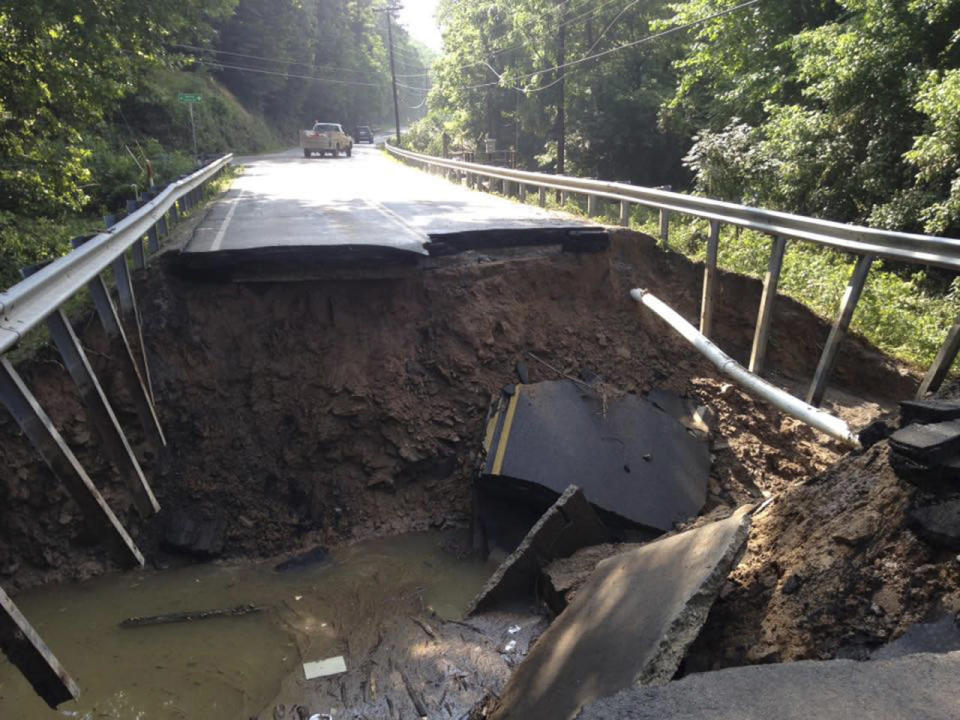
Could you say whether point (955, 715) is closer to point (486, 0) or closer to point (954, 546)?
point (954, 546)

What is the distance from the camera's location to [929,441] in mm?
3238

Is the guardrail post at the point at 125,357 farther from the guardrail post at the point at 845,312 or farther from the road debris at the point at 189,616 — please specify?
the guardrail post at the point at 845,312

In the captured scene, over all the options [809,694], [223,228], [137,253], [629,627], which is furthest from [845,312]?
[223,228]

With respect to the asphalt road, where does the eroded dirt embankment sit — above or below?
below

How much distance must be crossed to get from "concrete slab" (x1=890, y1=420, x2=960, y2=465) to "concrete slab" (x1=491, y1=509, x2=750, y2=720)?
0.88 m

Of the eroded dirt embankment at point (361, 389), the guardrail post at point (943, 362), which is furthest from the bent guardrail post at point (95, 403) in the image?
the guardrail post at point (943, 362)

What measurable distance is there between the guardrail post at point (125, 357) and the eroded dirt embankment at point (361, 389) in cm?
42

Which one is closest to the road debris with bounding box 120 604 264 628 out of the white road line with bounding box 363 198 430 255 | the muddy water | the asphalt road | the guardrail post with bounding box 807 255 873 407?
the muddy water

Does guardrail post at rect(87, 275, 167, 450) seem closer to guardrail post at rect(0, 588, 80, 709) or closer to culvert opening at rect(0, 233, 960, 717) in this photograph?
culvert opening at rect(0, 233, 960, 717)

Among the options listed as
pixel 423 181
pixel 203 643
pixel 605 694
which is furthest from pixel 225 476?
pixel 423 181

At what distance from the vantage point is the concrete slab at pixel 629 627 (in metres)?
3.31

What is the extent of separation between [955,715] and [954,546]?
1047 millimetres

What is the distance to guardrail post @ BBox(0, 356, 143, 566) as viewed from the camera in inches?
125

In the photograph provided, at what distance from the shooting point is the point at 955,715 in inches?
87.5
